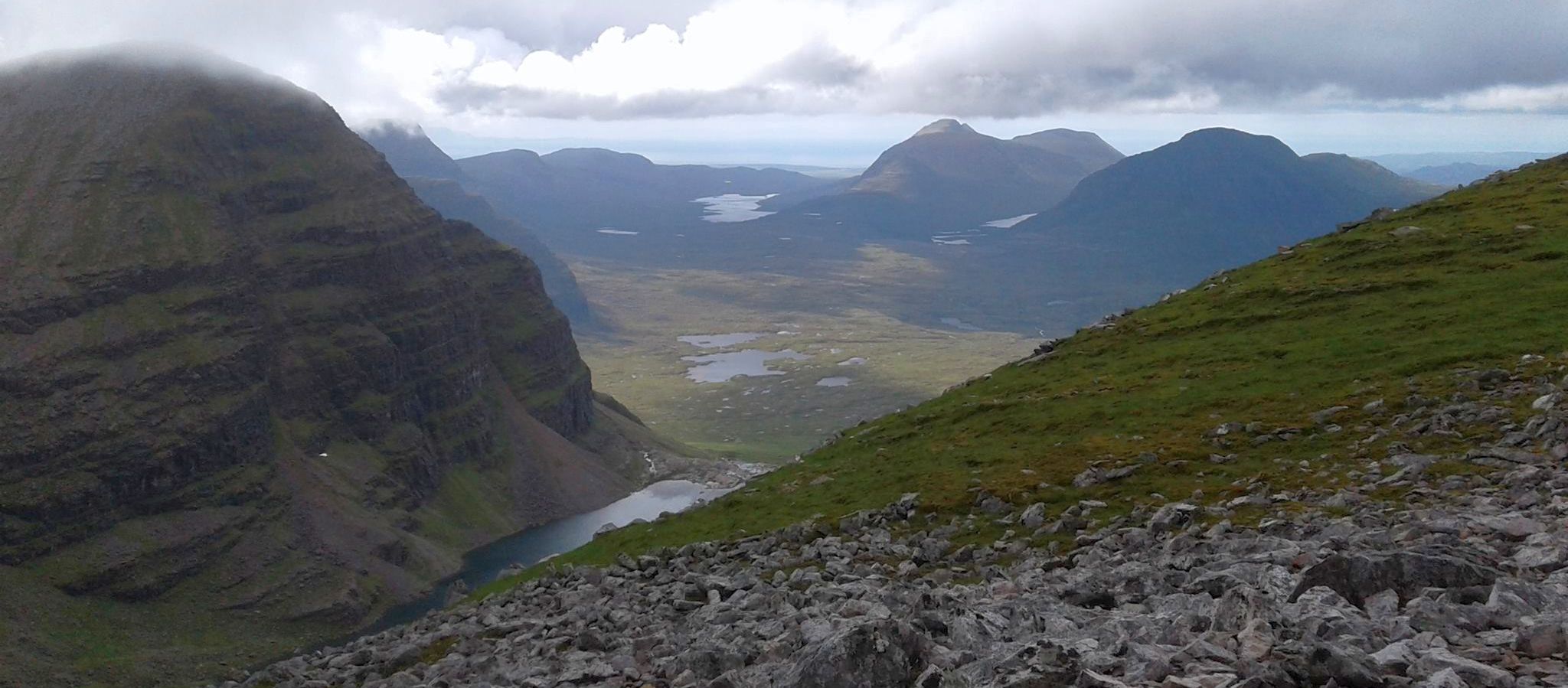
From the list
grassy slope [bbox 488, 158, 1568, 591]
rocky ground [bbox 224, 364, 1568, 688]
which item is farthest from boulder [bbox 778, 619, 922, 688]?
grassy slope [bbox 488, 158, 1568, 591]

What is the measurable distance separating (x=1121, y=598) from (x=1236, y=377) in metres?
35.9

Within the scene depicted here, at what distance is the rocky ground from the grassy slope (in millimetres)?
2389

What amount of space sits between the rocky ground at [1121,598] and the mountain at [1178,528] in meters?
0.09

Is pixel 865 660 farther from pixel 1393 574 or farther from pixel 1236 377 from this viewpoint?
pixel 1236 377

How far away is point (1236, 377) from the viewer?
176ft

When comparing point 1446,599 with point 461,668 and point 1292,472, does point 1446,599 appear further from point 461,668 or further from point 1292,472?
point 461,668

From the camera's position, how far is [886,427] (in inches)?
2874

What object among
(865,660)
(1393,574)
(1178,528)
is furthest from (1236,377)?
(865,660)

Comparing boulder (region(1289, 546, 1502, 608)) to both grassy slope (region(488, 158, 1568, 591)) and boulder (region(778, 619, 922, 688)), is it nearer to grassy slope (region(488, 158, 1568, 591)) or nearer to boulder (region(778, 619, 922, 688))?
boulder (region(778, 619, 922, 688))

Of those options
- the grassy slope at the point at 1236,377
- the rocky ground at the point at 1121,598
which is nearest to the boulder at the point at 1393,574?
the rocky ground at the point at 1121,598

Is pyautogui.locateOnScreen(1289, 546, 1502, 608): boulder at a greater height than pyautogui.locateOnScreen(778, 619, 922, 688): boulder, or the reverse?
pyautogui.locateOnScreen(1289, 546, 1502, 608): boulder

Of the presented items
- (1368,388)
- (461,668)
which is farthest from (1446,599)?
(1368,388)

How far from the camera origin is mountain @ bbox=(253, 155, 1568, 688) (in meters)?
16.4

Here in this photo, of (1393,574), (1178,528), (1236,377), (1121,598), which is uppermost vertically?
(1393,574)
